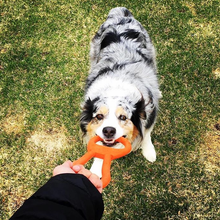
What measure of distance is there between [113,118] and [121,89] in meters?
0.46

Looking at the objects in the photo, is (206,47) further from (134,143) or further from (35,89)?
Answer: (35,89)

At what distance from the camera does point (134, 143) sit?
328 centimetres

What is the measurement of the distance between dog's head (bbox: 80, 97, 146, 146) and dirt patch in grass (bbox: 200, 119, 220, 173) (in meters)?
1.52

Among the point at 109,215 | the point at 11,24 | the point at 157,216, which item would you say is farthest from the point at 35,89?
the point at 157,216

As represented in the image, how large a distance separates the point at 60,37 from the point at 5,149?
101 inches

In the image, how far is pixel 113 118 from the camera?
272 cm

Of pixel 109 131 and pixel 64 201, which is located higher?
pixel 64 201

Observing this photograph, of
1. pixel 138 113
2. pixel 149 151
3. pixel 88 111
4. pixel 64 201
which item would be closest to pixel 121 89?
pixel 138 113

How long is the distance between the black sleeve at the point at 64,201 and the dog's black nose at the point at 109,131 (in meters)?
0.94

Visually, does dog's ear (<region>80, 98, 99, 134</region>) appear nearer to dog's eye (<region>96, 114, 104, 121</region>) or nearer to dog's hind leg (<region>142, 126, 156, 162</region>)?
dog's eye (<region>96, 114, 104, 121</region>)

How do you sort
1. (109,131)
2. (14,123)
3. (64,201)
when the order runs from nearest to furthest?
(64,201) → (109,131) → (14,123)

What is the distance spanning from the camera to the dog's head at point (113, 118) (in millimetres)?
2648

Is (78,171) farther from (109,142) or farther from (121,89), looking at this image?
(121,89)

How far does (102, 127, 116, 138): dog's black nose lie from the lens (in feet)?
8.52
